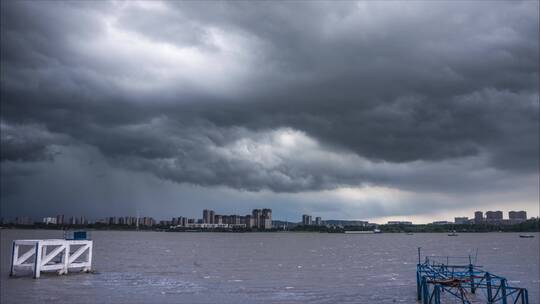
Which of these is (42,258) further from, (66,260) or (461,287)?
(461,287)

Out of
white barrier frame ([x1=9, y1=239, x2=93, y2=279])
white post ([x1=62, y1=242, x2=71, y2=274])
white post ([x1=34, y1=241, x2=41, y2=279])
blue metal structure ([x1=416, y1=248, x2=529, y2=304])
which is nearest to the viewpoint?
blue metal structure ([x1=416, y1=248, x2=529, y2=304])

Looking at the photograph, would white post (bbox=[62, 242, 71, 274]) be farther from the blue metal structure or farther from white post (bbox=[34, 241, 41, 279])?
the blue metal structure

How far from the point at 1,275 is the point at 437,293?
52232 mm

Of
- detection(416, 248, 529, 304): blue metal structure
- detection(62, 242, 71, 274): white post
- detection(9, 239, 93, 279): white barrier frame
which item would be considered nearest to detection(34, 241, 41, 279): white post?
detection(9, 239, 93, 279): white barrier frame

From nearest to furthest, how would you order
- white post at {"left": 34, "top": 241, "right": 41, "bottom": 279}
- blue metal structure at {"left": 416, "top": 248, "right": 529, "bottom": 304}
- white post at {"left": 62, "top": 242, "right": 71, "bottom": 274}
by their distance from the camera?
blue metal structure at {"left": 416, "top": 248, "right": 529, "bottom": 304} → white post at {"left": 34, "top": 241, "right": 41, "bottom": 279} → white post at {"left": 62, "top": 242, "right": 71, "bottom": 274}

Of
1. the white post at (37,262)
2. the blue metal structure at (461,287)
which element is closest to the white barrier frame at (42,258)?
the white post at (37,262)

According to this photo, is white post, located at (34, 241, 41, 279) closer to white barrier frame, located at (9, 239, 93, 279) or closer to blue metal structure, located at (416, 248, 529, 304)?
white barrier frame, located at (9, 239, 93, 279)

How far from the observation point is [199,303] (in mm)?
43281

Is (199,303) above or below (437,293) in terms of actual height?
below

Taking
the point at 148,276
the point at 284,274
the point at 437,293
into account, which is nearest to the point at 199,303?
the point at 437,293

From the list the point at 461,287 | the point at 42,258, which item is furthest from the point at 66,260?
the point at 461,287

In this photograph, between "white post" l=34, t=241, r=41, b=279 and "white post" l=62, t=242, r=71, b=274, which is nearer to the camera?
"white post" l=34, t=241, r=41, b=279

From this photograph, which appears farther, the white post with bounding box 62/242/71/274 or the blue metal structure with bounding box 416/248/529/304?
the white post with bounding box 62/242/71/274

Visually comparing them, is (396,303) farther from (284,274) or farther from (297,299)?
(284,274)
